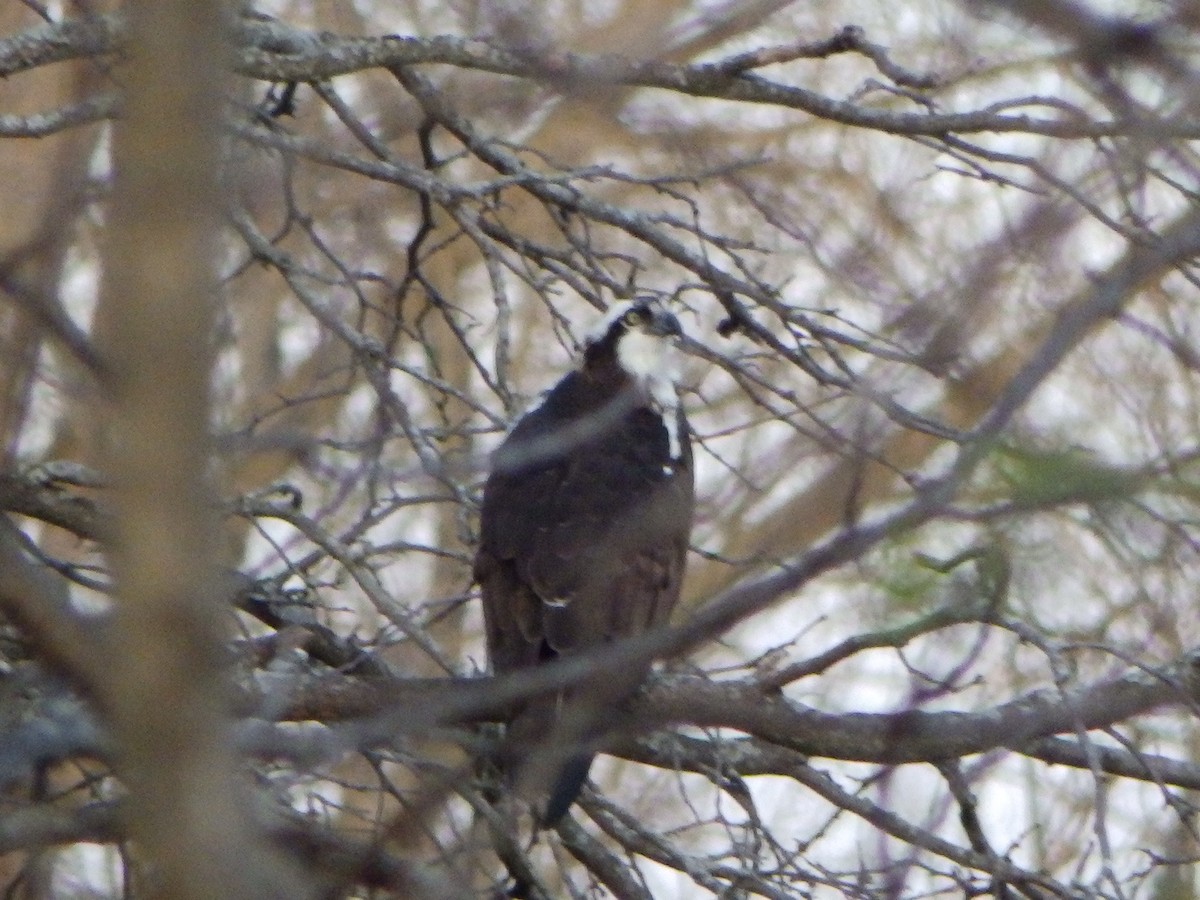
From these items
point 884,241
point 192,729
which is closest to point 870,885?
point 884,241

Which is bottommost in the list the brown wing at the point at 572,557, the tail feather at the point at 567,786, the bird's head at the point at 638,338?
the tail feather at the point at 567,786

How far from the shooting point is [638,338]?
632 centimetres

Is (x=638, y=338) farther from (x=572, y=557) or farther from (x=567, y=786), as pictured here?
(x=567, y=786)

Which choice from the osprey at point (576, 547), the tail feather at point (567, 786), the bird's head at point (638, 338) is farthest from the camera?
the bird's head at point (638, 338)

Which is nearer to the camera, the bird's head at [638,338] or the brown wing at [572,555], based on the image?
the brown wing at [572,555]

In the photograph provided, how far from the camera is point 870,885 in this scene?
456cm

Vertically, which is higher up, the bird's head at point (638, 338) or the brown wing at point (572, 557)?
the bird's head at point (638, 338)

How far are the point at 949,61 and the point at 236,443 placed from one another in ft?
11.7

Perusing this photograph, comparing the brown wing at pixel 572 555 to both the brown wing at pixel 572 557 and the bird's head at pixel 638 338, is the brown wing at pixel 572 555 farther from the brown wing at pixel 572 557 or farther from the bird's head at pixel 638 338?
the bird's head at pixel 638 338

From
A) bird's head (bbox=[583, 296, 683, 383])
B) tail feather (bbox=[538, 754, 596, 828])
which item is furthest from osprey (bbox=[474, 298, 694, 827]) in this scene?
bird's head (bbox=[583, 296, 683, 383])

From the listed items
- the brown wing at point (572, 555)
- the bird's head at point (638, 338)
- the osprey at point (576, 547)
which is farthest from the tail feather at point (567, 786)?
the bird's head at point (638, 338)

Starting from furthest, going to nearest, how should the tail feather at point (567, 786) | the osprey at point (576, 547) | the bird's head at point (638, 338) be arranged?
the bird's head at point (638, 338) → the osprey at point (576, 547) → the tail feather at point (567, 786)

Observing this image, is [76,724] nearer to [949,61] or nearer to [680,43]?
[680,43]

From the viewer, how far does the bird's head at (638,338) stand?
6238 mm
